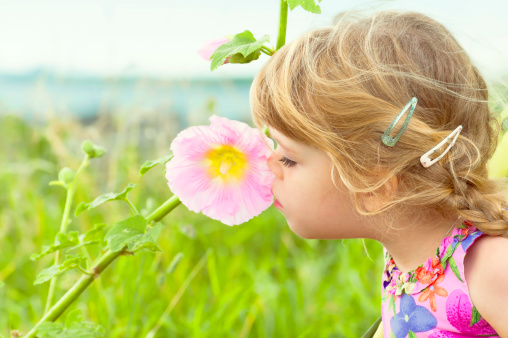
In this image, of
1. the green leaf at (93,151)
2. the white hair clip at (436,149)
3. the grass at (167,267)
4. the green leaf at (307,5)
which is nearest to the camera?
the green leaf at (307,5)

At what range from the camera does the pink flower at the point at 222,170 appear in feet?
3.31

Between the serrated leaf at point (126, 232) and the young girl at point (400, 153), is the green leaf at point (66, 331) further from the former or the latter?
the young girl at point (400, 153)

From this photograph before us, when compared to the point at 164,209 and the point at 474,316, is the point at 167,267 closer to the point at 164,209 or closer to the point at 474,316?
the point at 164,209

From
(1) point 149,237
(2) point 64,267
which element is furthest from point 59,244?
(1) point 149,237

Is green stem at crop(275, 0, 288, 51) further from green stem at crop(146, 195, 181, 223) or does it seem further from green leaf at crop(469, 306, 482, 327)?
green leaf at crop(469, 306, 482, 327)

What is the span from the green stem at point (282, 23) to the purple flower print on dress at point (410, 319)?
471mm

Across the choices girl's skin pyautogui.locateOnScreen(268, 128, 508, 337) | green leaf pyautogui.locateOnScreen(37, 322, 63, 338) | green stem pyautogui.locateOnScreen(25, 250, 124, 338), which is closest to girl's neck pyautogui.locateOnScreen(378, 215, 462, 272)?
girl's skin pyautogui.locateOnScreen(268, 128, 508, 337)

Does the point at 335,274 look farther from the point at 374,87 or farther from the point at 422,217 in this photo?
the point at 374,87

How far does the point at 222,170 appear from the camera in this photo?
3.43 feet

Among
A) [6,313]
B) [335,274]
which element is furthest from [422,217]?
[6,313]

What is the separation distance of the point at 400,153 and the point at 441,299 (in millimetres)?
240

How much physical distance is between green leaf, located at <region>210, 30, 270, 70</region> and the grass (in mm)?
552

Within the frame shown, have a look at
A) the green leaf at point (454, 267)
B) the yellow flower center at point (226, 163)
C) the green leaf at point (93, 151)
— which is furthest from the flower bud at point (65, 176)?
the green leaf at point (454, 267)

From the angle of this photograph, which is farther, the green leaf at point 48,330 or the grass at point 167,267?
the grass at point 167,267
